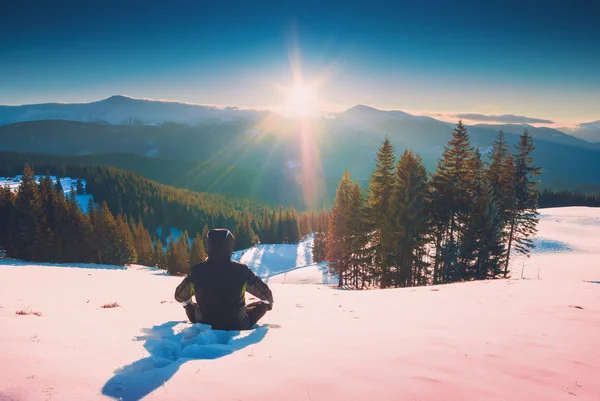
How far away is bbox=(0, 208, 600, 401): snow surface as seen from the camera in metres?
3.31

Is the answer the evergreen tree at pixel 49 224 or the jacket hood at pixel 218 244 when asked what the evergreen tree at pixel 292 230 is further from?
the jacket hood at pixel 218 244

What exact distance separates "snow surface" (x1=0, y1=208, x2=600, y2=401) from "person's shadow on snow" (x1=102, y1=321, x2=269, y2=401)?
2 cm

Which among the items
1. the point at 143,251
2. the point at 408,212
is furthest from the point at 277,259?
the point at 408,212

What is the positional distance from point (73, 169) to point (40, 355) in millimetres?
188731

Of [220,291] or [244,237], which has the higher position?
[220,291]

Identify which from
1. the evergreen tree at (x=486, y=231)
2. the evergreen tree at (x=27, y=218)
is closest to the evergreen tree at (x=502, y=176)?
the evergreen tree at (x=486, y=231)

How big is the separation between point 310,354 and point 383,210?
22.1 metres

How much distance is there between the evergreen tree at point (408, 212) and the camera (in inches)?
925

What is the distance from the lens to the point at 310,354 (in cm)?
455

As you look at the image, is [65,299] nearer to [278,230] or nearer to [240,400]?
[240,400]

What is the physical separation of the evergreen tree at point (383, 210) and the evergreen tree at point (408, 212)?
636mm

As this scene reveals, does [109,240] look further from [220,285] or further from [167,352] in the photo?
[167,352]

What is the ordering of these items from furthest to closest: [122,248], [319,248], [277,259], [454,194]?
[277,259]
[319,248]
[122,248]
[454,194]

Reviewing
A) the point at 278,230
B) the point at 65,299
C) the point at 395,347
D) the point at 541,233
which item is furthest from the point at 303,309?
the point at 278,230
